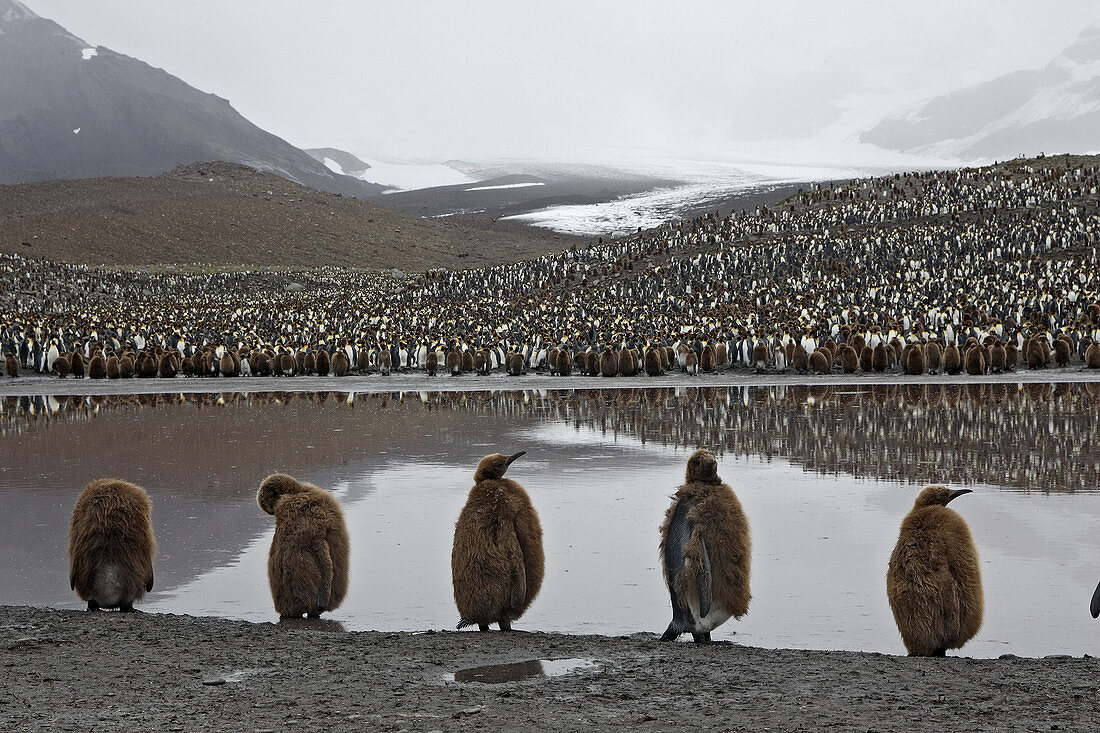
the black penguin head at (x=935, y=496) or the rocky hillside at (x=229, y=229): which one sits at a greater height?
the rocky hillside at (x=229, y=229)

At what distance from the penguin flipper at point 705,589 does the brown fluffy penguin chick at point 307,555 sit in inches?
77.4

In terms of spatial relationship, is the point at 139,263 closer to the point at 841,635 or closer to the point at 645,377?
the point at 645,377

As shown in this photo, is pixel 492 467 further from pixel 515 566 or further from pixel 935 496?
pixel 935 496

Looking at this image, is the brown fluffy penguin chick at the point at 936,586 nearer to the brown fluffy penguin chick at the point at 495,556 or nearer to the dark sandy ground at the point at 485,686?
the dark sandy ground at the point at 485,686

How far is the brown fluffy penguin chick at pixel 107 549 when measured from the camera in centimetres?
593

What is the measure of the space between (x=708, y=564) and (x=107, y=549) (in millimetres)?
3224

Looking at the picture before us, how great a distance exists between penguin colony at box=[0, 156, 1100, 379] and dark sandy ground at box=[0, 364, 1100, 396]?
0.82 metres

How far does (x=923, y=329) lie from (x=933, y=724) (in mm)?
27456

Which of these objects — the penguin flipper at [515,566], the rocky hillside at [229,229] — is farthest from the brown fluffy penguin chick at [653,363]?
the rocky hillside at [229,229]

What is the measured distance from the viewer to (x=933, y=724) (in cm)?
370

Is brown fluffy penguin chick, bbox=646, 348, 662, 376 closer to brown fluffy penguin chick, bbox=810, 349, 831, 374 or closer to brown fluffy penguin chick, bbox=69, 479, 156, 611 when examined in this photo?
brown fluffy penguin chick, bbox=810, 349, 831, 374

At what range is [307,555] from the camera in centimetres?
574

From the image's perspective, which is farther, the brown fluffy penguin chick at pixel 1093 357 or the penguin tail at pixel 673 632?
the brown fluffy penguin chick at pixel 1093 357

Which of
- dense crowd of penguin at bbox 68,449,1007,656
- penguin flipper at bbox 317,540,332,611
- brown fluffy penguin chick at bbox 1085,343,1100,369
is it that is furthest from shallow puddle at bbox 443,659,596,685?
brown fluffy penguin chick at bbox 1085,343,1100,369
